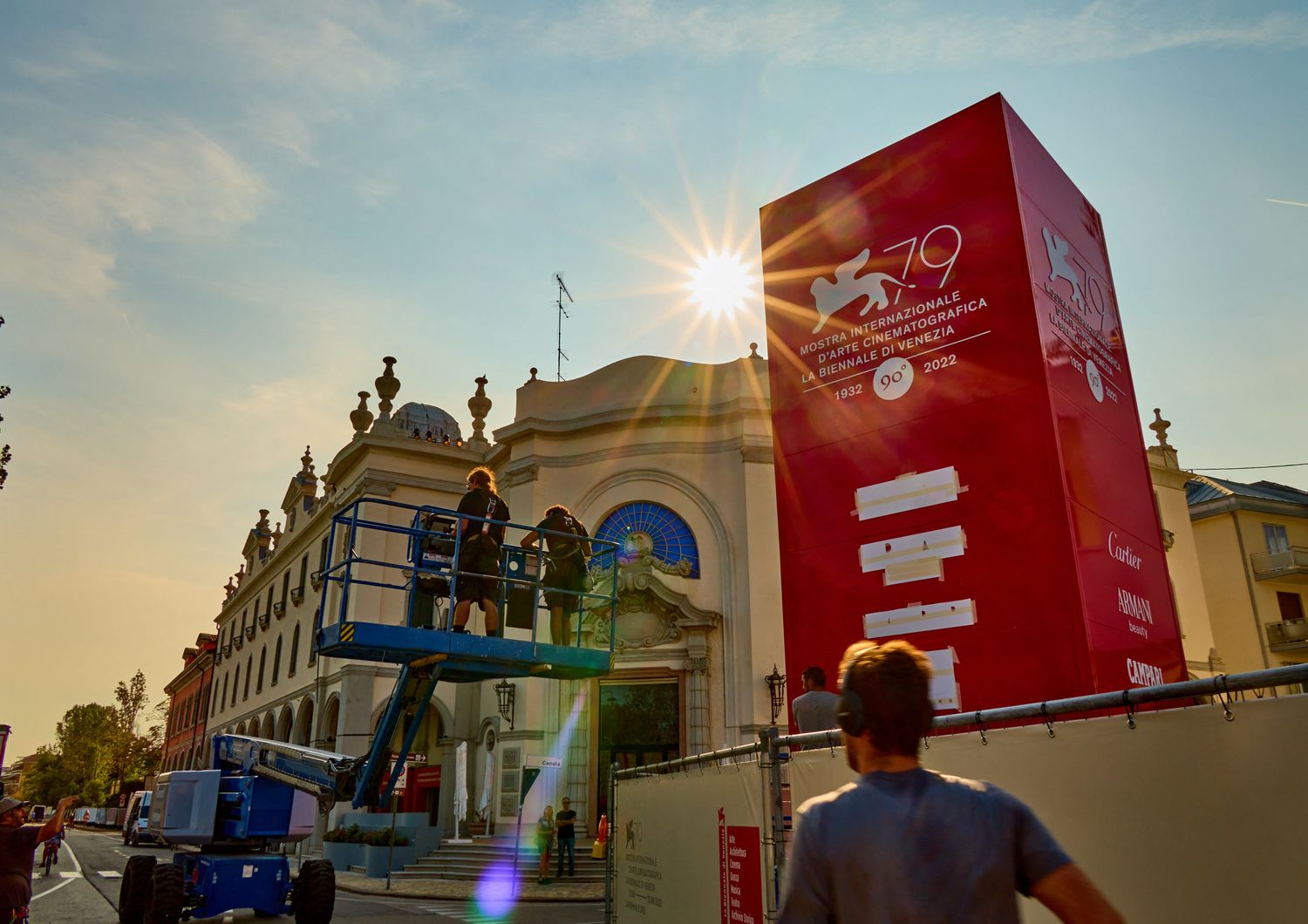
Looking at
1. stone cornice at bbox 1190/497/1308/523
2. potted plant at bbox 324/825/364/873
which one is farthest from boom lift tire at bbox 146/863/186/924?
stone cornice at bbox 1190/497/1308/523

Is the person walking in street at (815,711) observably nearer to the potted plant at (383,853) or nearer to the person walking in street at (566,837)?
the person walking in street at (566,837)

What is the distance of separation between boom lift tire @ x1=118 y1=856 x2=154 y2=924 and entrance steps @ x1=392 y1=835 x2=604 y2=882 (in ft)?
29.2

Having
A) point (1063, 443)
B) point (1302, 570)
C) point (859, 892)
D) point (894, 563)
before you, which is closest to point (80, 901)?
point (894, 563)

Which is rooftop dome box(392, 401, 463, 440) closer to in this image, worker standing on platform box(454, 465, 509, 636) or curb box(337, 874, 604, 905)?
curb box(337, 874, 604, 905)

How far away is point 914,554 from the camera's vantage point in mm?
9945

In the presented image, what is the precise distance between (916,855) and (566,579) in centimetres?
740

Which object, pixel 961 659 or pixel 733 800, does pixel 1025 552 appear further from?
pixel 733 800

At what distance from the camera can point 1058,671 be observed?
28.7 ft

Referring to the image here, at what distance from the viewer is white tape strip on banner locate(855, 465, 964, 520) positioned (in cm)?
978

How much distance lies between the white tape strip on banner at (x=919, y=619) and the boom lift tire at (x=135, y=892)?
950 centimetres

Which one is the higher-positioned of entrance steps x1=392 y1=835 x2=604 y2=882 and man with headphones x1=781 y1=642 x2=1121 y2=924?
man with headphones x1=781 y1=642 x2=1121 y2=924

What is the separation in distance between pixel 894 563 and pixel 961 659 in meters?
1.27

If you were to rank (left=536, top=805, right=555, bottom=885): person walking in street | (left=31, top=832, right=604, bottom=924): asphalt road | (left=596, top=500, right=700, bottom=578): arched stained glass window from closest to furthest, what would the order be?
1. (left=31, top=832, right=604, bottom=924): asphalt road
2. (left=536, top=805, right=555, bottom=885): person walking in street
3. (left=596, top=500, right=700, bottom=578): arched stained glass window

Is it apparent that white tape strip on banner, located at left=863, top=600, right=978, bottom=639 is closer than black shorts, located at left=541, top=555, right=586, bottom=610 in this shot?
No
